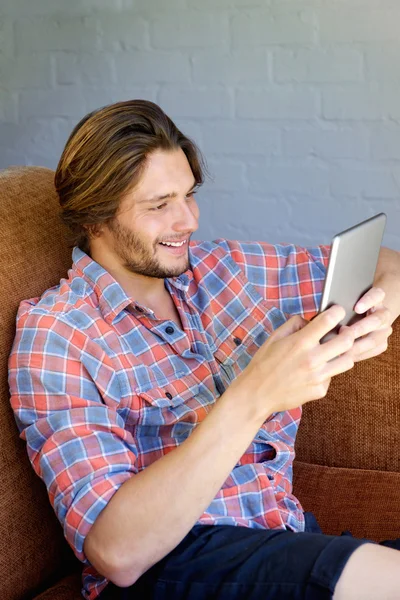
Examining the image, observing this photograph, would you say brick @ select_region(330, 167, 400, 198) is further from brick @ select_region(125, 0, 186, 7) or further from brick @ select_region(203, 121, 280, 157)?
brick @ select_region(125, 0, 186, 7)

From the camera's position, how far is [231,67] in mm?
2777

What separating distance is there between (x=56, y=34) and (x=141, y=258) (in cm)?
177

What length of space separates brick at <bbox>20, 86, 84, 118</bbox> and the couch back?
58.4 inches

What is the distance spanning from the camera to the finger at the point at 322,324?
1129 millimetres

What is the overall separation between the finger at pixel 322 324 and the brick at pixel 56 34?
2071mm

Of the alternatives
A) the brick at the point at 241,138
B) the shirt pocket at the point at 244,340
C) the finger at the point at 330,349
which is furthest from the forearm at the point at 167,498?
the brick at the point at 241,138

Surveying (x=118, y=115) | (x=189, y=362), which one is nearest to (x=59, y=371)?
(x=189, y=362)

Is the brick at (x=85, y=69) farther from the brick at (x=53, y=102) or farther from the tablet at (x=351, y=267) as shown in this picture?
the tablet at (x=351, y=267)

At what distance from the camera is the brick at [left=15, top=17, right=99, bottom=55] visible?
117 inches

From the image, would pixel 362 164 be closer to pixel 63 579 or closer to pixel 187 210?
pixel 187 210

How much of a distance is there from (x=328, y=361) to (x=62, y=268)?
0.60 m

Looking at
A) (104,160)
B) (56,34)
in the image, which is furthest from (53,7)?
(104,160)

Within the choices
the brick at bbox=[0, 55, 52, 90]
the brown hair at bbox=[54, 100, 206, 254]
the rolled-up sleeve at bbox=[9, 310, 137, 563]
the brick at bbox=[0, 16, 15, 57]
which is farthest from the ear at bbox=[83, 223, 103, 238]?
the brick at bbox=[0, 16, 15, 57]

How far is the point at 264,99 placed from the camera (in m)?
2.76
